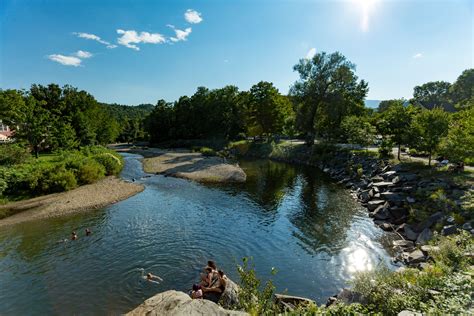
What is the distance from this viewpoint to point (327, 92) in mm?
53812

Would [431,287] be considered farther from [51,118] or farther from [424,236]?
[51,118]

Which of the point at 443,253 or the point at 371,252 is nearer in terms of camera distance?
the point at 443,253

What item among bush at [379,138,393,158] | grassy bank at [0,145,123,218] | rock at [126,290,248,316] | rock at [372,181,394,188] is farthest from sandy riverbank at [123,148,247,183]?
rock at [126,290,248,316]

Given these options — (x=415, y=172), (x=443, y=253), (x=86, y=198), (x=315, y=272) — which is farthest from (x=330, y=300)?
(x=86, y=198)

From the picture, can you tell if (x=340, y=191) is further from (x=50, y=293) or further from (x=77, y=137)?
(x=77, y=137)

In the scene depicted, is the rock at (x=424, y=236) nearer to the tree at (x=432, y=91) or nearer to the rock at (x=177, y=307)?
the rock at (x=177, y=307)

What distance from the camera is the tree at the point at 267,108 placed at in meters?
65.5

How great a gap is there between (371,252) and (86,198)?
2850 cm

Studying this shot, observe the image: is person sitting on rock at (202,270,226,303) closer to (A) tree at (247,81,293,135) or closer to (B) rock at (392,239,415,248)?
(B) rock at (392,239,415,248)

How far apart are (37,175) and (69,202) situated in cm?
701

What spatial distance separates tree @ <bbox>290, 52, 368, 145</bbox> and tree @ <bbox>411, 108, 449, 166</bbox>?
26627mm

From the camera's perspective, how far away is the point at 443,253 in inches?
484

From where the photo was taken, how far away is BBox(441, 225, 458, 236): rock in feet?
53.8

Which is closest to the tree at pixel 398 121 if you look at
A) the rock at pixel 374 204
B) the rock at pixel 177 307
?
the rock at pixel 374 204
